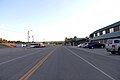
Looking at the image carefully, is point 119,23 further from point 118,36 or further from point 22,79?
point 22,79

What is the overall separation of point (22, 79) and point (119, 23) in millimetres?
59415

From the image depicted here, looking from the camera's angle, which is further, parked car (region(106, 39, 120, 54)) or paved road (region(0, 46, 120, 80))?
parked car (region(106, 39, 120, 54))

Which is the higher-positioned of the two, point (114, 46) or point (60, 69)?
point (114, 46)

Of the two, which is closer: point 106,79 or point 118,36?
point 106,79

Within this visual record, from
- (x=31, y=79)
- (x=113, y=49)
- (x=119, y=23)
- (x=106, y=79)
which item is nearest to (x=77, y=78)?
(x=106, y=79)

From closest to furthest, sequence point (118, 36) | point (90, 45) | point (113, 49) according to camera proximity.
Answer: point (113, 49)
point (90, 45)
point (118, 36)

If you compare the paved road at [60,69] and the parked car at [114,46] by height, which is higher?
the parked car at [114,46]

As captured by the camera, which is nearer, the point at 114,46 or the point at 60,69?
the point at 60,69

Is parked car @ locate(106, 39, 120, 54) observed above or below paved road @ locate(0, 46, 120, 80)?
above

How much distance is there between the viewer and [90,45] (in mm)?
64188

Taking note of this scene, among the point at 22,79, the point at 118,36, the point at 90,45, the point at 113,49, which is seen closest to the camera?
the point at 22,79

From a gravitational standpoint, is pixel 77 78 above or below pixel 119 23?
below

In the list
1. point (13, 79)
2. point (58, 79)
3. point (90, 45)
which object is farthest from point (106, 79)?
point (90, 45)

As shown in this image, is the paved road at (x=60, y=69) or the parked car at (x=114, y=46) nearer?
→ the paved road at (x=60, y=69)
